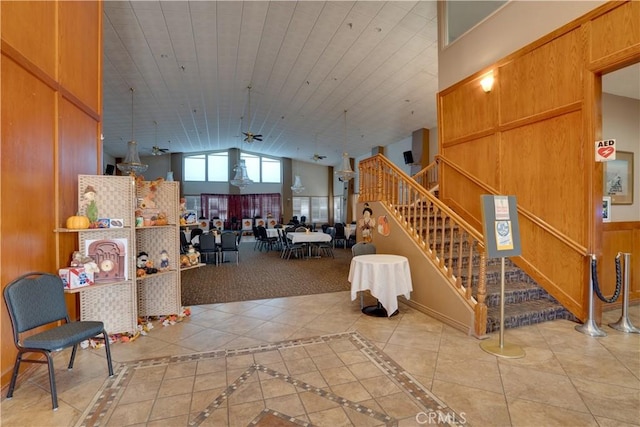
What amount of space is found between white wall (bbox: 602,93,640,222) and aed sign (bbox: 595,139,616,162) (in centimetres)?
207

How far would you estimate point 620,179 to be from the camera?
15.8 ft

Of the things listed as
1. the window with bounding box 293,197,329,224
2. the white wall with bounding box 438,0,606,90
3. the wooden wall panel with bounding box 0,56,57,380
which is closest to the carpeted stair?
the white wall with bounding box 438,0,606,90

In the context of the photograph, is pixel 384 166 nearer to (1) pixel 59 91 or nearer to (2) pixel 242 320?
(2) pixel 242 320

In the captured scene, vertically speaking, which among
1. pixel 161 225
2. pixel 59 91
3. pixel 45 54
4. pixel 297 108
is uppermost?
pixel 297 108

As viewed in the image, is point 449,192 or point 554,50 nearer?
point 554,50

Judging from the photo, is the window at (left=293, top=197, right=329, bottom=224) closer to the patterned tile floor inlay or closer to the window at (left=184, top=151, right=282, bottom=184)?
the window at (left=184, top=151, right=282, bottom=184)

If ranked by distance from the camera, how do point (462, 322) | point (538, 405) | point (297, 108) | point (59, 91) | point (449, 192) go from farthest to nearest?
point (297, 108) < point (449, 192) < point (462, 322) < point (59, 91) < point (538, 405)

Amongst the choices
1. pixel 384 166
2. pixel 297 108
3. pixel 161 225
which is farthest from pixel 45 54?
pixel 297 108

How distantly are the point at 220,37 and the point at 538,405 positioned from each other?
22.6 feet

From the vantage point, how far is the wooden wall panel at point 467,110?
482 cm

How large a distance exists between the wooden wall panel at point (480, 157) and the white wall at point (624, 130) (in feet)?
5.86

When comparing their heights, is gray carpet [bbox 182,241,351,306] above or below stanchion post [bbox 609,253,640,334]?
below

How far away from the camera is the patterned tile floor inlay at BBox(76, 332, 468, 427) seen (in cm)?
201

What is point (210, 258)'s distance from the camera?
29.4 ft
